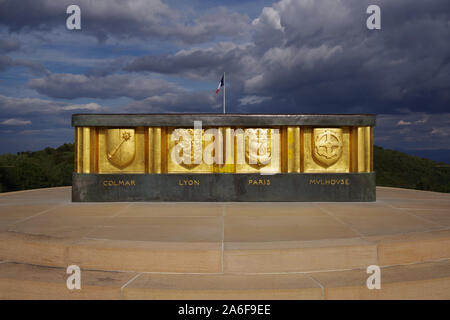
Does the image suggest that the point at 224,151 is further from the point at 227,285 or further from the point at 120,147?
the point at 227,285

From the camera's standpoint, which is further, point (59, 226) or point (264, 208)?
point (264, 208)

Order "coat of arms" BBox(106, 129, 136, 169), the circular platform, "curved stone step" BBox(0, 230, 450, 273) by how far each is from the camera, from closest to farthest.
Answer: the circular platform
"curved stone step" BBox(0, 230, 450, 273)
"coat of arms" BBox(106, 129, 136, 169)

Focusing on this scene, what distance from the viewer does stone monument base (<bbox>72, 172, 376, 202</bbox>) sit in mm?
9656

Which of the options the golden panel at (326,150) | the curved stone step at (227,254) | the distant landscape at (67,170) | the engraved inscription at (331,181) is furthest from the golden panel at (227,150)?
the distant landscape at (67,170)

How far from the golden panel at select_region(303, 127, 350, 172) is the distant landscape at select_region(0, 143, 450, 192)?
14.8 metres

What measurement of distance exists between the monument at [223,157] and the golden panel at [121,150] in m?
0.03

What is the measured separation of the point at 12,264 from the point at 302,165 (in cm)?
724

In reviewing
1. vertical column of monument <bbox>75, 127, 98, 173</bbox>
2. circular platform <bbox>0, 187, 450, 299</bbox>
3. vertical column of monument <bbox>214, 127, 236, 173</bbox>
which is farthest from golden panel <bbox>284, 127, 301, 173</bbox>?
vertical column of monument <bbox>75, 127, 98, 173</bbox>

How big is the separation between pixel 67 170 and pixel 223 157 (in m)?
19.5

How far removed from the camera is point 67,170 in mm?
25703

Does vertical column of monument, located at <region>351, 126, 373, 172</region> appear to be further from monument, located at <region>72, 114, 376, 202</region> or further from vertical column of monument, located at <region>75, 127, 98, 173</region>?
vertical column of monument, located at <region>75, 127, 98, 173</region>

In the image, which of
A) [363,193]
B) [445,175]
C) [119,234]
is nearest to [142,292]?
[119,234]

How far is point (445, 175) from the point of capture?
27.9 m
